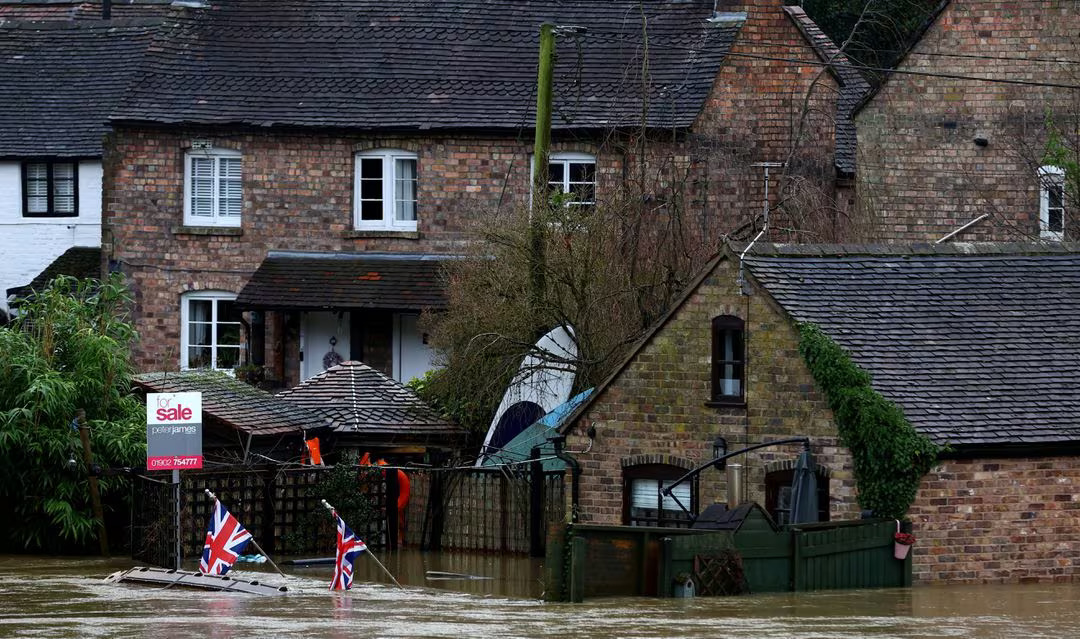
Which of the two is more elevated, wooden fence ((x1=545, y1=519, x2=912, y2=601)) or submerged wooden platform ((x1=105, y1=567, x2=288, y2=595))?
wooden fence ((x1=545, y1=519, x2=912, y2=601))

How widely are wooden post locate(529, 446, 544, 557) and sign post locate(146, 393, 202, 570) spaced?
4.86m

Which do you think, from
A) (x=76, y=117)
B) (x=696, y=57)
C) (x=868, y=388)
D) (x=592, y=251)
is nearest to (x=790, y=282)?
(x=868, y=388)

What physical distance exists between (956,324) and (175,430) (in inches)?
400

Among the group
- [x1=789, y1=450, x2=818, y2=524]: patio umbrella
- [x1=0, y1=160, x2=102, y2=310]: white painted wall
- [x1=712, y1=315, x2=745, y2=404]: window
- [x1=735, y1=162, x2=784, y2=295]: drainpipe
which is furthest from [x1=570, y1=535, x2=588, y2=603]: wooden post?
[x1=0, y1=160, x2=102, y2=310]: white painted wall

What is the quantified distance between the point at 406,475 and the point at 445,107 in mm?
10634

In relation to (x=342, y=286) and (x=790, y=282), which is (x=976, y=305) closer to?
(x=790, y=282)

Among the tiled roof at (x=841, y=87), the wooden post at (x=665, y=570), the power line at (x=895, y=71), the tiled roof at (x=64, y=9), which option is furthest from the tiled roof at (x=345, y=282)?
the tiled roof at (x=64, y=9)

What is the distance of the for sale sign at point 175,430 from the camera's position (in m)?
24.5

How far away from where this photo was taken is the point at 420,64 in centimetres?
3891

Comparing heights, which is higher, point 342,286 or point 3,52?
point 3,52

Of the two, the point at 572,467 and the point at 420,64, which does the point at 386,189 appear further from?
the point at 572,467

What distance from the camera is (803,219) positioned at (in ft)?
108

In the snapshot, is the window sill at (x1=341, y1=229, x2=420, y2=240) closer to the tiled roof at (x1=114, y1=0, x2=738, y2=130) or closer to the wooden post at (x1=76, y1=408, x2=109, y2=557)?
the tiled roof at (x1=114, y1=0, x2=738, y2=130)

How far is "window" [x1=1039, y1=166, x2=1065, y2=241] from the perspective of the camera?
35.2 meters
